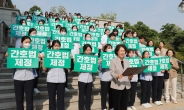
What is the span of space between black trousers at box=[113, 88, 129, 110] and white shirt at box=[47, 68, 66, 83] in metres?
1.28

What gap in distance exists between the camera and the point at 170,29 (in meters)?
25.9

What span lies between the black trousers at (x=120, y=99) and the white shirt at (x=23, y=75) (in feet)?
6.42

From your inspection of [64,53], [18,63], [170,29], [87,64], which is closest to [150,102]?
[87,64]

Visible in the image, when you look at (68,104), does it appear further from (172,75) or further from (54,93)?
(172,75)

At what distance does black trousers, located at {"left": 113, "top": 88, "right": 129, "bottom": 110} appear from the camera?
420 centimetres

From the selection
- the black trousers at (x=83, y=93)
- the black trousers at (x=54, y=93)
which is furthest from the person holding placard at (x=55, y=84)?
the black trousers at (x=83, y=93)

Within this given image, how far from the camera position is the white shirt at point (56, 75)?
4.41m

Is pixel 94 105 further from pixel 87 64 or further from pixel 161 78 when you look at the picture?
pixel 161 78

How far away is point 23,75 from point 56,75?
2.41 feet

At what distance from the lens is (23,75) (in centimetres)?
423

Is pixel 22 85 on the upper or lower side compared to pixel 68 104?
upper

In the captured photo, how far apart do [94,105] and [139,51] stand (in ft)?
10.0

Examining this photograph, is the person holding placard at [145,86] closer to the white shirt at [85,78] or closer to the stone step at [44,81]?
the stone step at [44,81]

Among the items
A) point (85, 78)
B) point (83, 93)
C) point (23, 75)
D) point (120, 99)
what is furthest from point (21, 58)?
point (120, 99)
